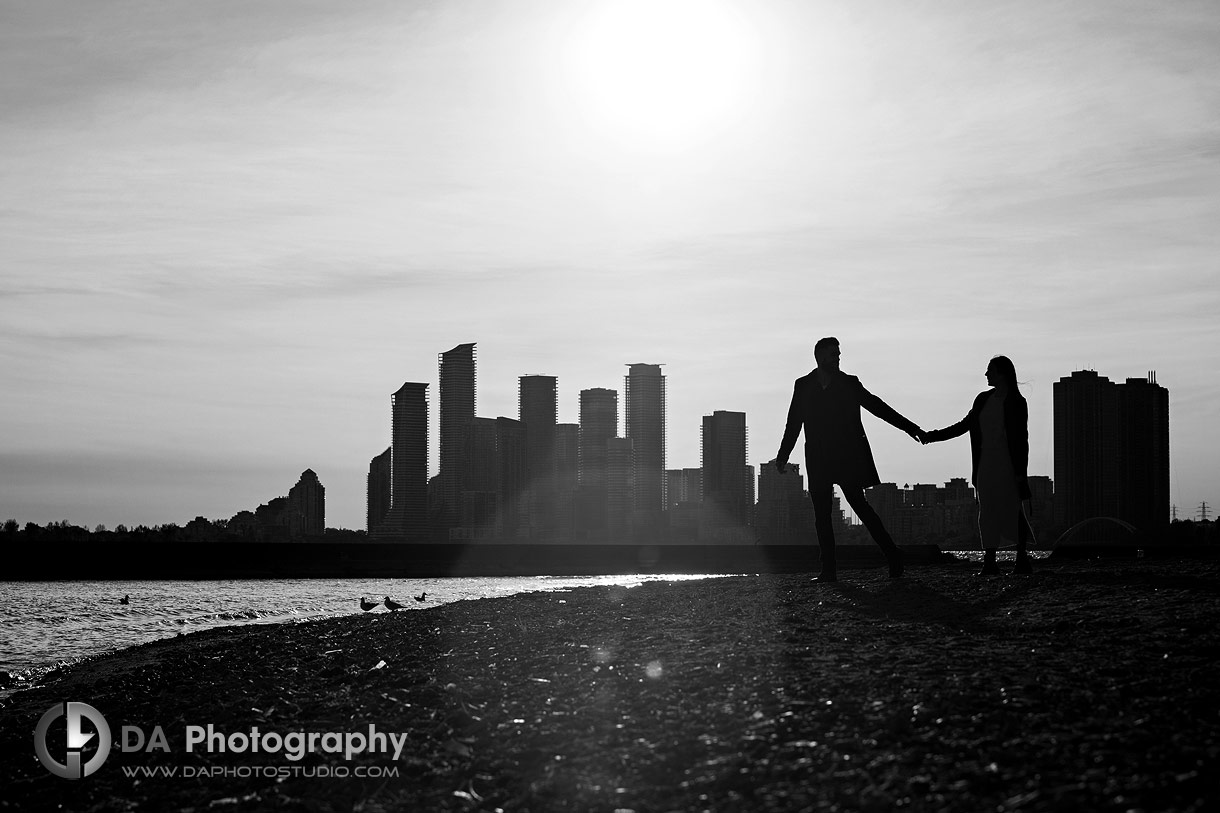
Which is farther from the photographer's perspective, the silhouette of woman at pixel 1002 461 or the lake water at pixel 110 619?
the lake water at pixel 110 619

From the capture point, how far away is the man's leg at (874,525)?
12.6 metres

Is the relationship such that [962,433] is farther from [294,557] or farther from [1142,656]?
[294,557]

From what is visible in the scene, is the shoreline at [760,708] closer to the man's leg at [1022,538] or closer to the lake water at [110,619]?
the man's leg at [1022,538]

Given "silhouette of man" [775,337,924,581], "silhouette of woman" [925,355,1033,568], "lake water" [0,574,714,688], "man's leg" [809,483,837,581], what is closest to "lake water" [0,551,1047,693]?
"lake water" [0,574,714,688]

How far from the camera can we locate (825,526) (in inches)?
520

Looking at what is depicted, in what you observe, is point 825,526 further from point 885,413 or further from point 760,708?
point 760,708

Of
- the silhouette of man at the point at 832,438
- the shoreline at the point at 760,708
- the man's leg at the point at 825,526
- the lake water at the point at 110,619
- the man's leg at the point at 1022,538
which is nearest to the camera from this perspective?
the shoreline at the point at 760,708

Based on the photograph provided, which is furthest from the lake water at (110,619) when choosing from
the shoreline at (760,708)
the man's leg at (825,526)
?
the shoreline at (760,708)

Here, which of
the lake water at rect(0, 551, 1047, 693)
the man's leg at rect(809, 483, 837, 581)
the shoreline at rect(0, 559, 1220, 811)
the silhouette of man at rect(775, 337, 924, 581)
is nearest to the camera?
the shoreline at rect(0, 559, 1220, 811)

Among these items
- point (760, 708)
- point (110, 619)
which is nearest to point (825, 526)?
point (760, 708)

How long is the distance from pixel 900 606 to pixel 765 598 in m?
2.03

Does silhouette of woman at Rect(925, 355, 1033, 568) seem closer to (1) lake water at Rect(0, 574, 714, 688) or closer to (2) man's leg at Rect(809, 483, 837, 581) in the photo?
Answer: (2) man's leg at Rect(809, 483, 837, 581)

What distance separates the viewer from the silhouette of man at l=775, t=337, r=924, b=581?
500 inches

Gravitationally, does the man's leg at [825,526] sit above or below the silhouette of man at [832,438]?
below
